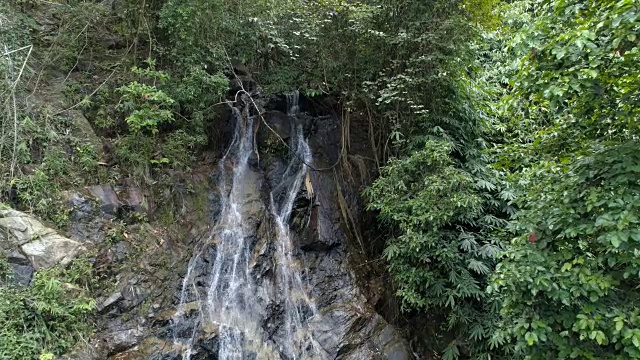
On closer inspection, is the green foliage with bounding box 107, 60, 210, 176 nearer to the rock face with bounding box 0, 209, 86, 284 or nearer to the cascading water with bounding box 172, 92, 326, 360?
the cascading water with bounding box 172, 92, 326, 360

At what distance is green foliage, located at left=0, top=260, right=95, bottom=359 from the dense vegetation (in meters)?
0.07

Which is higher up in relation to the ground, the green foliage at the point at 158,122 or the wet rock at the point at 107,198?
the green foliage at the point at 158,122

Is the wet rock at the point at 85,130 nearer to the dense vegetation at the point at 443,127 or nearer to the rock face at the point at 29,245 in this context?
the dense vegetation at the point at 443,127

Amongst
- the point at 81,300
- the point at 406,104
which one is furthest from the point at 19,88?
the point at 406,104

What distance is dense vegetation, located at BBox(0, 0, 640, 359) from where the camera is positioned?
11.7 feet

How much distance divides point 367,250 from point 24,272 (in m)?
5.27

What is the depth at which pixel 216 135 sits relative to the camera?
29.5 feet

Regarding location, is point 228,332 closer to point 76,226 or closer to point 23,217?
point 76,226

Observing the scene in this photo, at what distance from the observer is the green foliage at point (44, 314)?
15.8ft

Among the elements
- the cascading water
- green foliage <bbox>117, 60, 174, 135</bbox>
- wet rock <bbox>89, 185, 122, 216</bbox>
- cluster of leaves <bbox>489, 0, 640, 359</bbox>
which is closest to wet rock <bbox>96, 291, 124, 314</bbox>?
the cascading water

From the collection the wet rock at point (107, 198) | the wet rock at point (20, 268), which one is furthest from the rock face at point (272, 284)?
the wet rock at point (107, 198)

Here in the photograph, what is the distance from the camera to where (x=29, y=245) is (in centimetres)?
565

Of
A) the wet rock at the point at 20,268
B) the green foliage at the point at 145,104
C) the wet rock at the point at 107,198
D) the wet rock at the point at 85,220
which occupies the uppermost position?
the green foliage at the point at 145,104

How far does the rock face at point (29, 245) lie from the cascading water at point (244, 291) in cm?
178
